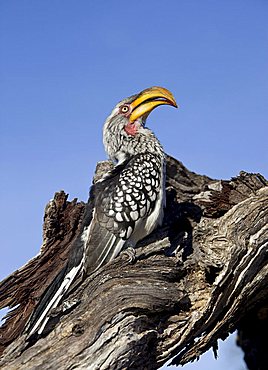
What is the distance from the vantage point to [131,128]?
5594 millimetres

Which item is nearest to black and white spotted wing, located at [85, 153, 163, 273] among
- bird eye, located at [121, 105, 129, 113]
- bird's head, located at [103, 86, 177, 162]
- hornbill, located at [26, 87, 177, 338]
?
hornbill, located at [26, 87, 177, 338]

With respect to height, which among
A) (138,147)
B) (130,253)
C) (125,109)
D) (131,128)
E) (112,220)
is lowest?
(130,253)

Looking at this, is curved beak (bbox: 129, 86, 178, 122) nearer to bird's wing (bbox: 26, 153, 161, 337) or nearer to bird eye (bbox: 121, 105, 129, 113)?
bird eye (bbox: 121, 105, 129, 113)

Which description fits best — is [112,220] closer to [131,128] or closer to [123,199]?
[123,199]

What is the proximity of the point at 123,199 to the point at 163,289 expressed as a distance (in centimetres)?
72

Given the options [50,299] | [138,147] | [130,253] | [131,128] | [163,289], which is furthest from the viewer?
[131,128]

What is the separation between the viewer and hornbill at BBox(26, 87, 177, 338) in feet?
15.4

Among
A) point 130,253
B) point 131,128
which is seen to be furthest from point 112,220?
point 131,128

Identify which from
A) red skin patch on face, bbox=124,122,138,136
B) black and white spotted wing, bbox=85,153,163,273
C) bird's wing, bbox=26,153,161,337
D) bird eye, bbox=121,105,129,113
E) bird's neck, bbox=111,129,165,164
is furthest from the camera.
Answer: bird eye, bbox=121,105,129,113

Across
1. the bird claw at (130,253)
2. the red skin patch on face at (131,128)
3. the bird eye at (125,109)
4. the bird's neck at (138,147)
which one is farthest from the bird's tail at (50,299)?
the bird eye at (125,109)

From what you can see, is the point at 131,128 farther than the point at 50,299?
Yes

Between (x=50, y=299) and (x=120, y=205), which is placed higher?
(x=120, y=205)

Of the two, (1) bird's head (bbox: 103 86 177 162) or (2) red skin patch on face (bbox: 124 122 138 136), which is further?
(2) red skin patch on face (bbox: 124 122 138 136)

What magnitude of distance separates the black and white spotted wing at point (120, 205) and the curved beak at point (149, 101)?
485mm
